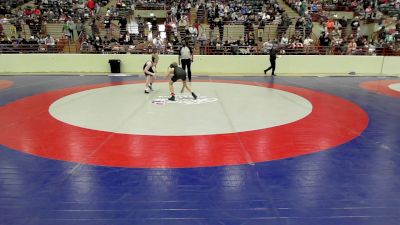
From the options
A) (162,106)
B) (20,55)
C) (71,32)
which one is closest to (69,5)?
(71,32)

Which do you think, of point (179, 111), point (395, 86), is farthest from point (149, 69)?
point (395, 86)

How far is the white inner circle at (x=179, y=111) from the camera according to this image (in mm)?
7246

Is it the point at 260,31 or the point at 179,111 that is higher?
the point at 260,31

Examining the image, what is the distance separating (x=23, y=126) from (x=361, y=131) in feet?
24.0

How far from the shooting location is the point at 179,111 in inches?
339

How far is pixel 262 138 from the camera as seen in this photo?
6559 millimetres

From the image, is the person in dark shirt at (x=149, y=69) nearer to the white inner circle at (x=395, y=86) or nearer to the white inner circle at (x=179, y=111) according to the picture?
the white inner circle at (x=179, y=111)

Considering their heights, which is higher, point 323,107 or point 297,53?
point 297,53

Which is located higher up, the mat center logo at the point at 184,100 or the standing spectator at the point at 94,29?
the standing spectator at the point at 94,29

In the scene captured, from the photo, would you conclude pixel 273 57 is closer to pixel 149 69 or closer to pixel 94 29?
pixel 149 69


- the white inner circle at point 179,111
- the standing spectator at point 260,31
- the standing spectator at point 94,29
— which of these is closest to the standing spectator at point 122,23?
the standing spectator at point 94,29

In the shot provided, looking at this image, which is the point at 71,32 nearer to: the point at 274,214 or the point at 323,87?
the point at 323,87

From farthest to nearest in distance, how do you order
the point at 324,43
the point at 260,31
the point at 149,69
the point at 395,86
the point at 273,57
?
the point at 260,31, the point at 324,43, the point at 273,57, the point at 395,86, the point at 149,69

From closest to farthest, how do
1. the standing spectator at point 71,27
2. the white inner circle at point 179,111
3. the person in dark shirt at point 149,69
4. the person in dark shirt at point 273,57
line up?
the white inner circle at point 179,111 < the person in dark shirt at point 149,69 < the person in dark shirt at point 273,57 < the standing spectator at point 71,27
